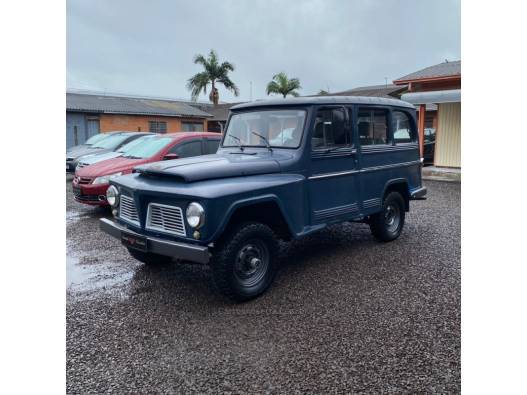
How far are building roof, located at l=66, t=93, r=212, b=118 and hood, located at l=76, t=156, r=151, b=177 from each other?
14.3 metres

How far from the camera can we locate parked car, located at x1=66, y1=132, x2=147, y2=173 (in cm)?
1208

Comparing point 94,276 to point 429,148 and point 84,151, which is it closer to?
point 84,151

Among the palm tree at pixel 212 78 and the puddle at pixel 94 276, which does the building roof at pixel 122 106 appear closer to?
the palm tree at pixel 212 78

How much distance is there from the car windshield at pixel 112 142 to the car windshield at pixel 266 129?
24.7ft

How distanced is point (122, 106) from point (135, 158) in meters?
17.1

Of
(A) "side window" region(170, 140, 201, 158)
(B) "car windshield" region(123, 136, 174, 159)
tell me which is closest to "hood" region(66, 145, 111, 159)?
(B) "car windshield" region(123, 136, 174, 159)

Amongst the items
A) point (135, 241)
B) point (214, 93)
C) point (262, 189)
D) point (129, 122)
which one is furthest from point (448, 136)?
point (214, 93)

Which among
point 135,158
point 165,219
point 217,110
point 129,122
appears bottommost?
point 165,219

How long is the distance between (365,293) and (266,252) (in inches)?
44.5

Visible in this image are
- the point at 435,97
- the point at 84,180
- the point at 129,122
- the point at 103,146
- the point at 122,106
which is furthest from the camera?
the point at 122,106

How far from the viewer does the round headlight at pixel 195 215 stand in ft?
12.4

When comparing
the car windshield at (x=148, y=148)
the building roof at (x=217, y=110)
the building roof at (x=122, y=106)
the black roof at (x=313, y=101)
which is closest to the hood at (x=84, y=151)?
the car windshield at (x=148, y=148)

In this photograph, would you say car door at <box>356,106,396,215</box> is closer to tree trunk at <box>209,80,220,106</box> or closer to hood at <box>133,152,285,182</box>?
hood at <box>133,152,285,182</box>

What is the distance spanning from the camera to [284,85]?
32.6 metres
